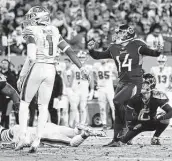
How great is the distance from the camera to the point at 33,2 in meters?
19.3

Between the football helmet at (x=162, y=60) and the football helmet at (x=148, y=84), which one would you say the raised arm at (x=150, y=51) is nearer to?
the football helmet at (x=148, y=84)

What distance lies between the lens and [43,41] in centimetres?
894

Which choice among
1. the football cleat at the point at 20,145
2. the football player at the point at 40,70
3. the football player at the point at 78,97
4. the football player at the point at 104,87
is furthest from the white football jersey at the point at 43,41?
the football player at the point at 104,87

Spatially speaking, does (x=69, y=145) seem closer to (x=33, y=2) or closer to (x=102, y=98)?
(x=102, y=98)

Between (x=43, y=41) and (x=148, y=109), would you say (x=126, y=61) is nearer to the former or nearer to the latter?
(x=148, y=109)

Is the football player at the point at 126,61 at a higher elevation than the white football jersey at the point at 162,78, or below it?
higher

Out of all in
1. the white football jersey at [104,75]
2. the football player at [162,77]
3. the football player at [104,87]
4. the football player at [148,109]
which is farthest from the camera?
the football player at [162,77]

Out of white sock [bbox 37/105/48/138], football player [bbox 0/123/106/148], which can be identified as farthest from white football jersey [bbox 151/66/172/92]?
white sock [bbox 37/105/48/138]

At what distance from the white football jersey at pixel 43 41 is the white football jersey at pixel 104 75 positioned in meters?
6.48

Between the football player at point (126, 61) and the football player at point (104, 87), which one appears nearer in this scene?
the football player at point (126, 61)

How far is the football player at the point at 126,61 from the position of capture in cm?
1019

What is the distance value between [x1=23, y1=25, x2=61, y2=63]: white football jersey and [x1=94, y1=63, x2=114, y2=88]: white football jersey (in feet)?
21.2

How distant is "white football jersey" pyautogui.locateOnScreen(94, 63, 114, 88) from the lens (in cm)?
1547

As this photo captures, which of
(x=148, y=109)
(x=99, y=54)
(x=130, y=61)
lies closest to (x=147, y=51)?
(x=130, y=61)
